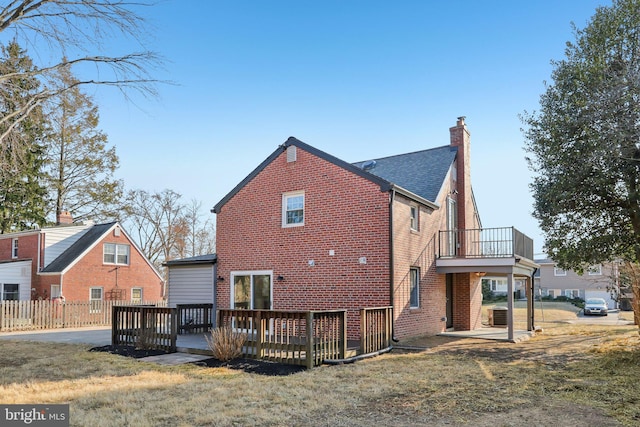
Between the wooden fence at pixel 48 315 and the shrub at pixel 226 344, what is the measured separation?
453 inches

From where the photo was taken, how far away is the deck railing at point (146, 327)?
13.3 m

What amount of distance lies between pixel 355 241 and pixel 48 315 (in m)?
16.3

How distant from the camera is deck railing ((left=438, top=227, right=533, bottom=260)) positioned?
16.0 meters

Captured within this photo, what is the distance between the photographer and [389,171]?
64.1 feet

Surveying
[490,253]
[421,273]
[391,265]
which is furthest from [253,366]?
[490,253]

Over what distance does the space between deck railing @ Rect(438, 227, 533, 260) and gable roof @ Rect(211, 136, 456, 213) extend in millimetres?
1798

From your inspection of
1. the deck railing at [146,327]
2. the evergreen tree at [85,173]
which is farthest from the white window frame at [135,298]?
the deck railing at [146,327]

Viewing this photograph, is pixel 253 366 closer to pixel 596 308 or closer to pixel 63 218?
pixel 63 218

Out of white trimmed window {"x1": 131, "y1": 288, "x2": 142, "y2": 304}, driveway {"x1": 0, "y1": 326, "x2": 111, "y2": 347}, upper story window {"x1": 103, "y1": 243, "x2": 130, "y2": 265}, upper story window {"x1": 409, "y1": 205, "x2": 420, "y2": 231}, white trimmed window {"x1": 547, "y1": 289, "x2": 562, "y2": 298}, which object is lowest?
white trimmed window {"x1": 547, "y1": 289, "x2": 562, "y2": 298}

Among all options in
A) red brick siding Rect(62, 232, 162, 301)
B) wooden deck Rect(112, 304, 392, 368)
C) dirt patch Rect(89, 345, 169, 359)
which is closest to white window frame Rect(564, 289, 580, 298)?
red brick siding Rect(62, 232, 162, 301)

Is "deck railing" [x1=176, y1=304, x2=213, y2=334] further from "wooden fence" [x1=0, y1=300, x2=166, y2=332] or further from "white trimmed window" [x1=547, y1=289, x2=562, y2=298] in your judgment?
"white trimmed window" [x1=547, y1=289, x2=562, y2=298]

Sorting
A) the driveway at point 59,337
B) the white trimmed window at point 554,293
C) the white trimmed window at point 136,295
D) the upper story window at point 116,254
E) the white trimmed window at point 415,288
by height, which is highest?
the upper story window at point 116,254

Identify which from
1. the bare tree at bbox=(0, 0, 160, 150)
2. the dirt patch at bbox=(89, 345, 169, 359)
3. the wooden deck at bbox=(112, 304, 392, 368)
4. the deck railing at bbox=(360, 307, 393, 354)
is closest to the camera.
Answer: the bare tree at bbox=(0, 0, 160, 150)

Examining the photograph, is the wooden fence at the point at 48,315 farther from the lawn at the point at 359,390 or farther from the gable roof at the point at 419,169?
the gable roof at the point at 419,169
